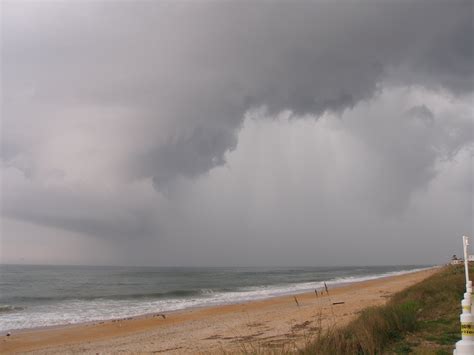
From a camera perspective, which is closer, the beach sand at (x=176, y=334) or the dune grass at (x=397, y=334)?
the dune grass at (x=397, y=334)

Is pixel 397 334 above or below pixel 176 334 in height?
above

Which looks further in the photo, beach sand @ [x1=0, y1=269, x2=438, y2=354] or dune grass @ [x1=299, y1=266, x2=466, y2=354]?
beach sand @ [x1=0, y1=269, x2=438, y2=354]

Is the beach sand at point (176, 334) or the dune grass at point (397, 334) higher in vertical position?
the dune grass at point (397, 334)

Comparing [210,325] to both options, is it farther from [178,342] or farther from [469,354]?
[469,354]

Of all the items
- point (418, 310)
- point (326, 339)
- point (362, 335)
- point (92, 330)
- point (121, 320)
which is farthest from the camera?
point (121, 320)

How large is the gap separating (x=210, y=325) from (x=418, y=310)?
11.1 m

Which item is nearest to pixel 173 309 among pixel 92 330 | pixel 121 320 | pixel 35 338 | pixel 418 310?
pixel 121 320

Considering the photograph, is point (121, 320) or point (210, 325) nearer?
point (210, 325)

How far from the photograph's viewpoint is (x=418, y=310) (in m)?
11.2

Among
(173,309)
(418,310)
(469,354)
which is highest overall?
(469,354)

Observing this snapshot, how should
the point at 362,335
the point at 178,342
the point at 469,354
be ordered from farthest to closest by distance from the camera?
the point at 178,342 < the point at 362,335 < the point at 469,354

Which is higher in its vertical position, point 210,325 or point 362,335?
point 362,335

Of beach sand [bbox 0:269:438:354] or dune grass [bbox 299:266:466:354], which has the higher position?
dune grass [bbox 299:266:466:354]

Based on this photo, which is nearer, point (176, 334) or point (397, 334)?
point (397, 334)
